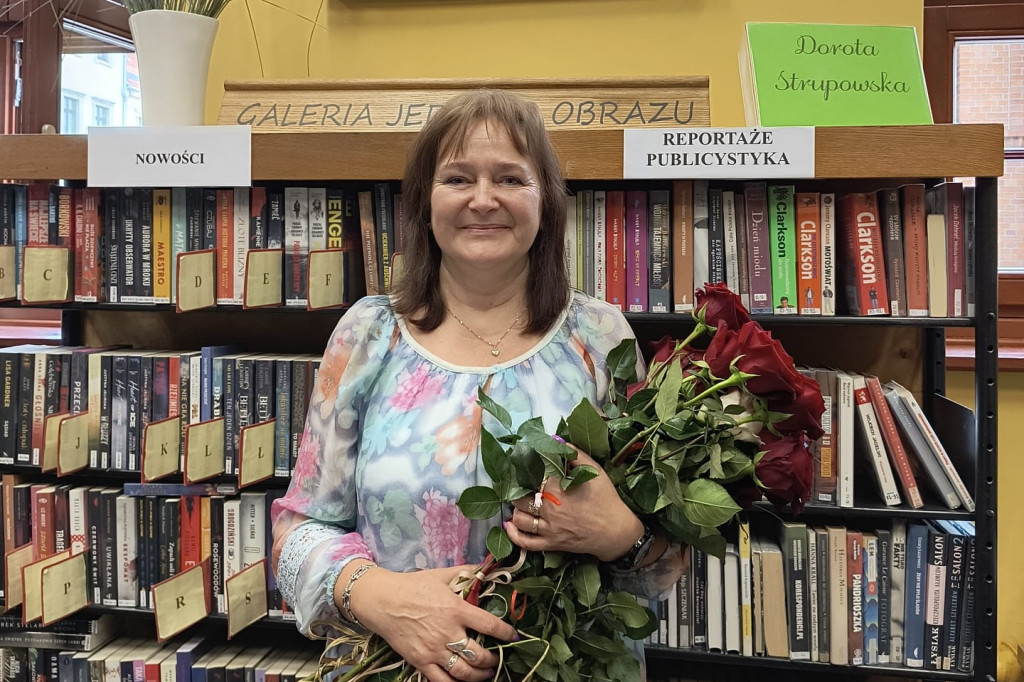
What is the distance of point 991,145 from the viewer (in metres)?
1.30

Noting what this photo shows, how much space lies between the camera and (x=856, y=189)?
1626 mm

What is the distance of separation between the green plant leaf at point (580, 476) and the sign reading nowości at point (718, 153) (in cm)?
74

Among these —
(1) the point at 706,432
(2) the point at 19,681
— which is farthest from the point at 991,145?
(2) the point at 19,681

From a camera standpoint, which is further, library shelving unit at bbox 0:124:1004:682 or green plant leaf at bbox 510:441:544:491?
library shelving unit at bbox 0:124:1004:682

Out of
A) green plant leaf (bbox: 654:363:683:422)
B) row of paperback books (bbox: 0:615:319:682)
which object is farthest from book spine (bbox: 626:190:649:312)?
row of paperback books (bbox: 0:615:319:682)

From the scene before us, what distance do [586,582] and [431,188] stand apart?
58cm

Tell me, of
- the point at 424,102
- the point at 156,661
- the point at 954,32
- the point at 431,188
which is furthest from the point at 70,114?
the point at 954,32

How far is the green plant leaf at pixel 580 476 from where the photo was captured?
0.80 meters

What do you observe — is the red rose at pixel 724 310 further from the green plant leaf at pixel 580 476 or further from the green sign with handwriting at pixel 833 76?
the green sign with handwriting at pixel 833 76

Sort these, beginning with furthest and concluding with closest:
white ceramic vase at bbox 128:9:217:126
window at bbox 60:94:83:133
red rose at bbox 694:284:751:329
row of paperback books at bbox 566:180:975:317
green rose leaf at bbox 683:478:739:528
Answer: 1. window at bbox 60:94:83:133
2. white ceramic vase at bbox 128:9:217:126
3. row of paperback books at bbox 566:180:975:317
4. red rose at bbox 694:284:751:329
5. green rose leaf at bbox 683:478:739:528

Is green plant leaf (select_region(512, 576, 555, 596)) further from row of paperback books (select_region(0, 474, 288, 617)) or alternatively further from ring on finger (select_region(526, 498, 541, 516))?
row of paperback books (select_region(0, 474, 288, 617))

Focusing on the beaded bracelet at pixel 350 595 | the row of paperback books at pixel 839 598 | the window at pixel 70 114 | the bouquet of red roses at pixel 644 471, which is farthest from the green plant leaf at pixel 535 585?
the window at pixel 70 114

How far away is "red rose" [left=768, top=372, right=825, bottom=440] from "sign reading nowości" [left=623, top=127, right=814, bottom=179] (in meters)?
0.64

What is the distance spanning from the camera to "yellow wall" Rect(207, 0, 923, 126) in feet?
5.61
